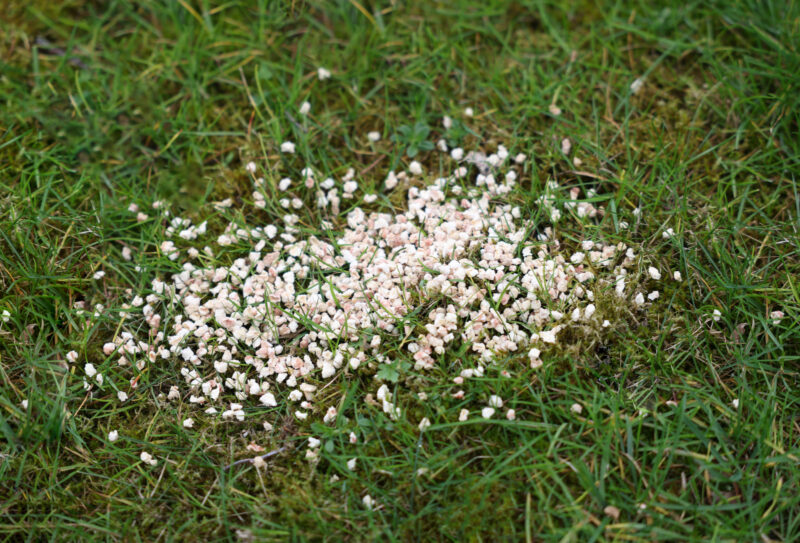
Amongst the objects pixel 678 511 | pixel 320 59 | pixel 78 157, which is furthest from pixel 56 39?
pixel 678 511

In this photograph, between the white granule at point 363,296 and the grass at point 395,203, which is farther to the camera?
the white granule at point 363,296

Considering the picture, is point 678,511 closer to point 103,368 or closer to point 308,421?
point 308,421

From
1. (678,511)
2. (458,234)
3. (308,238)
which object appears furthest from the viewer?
(308,238)

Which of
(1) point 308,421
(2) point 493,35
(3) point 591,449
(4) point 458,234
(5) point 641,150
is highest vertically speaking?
(2) point 493,35

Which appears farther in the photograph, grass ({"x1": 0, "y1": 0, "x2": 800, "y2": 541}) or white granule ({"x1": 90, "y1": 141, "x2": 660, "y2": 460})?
white granule ({"x1": 90, "y1": 141, "x2": 660, "y2": 460})

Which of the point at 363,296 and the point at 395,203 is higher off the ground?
the point at 395,203

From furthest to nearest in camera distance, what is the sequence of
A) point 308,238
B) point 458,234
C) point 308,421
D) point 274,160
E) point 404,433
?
Answer: 1. point 274,160
2. point 308,238
3. point 458,234
4. point 308,421
5. point 404,433

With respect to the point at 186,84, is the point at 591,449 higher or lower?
lower

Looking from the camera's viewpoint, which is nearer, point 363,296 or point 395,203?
point 363,296
